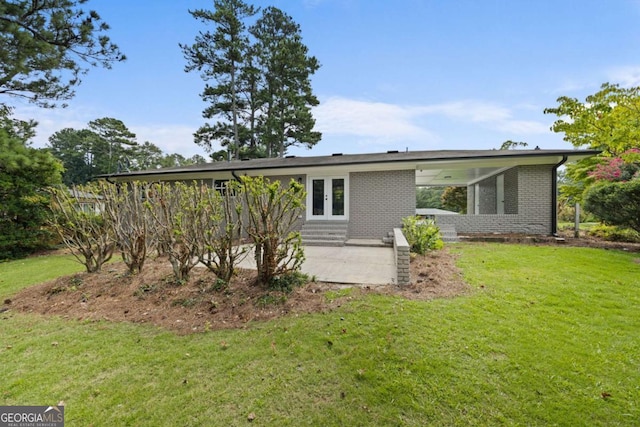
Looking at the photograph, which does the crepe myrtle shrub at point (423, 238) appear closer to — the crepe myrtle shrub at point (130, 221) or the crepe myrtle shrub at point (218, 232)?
the crepe myrtle shrub at point (218, 232)

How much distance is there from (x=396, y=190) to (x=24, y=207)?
51.4ft

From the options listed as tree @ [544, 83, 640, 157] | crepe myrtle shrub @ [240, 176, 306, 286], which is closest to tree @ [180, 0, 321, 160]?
tree @ [544, 83, 640, 157]

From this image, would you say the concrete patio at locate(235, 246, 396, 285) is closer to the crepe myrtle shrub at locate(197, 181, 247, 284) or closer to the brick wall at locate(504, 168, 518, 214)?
the crepe myrtle shrub at locate(197, 181, 247, 284)

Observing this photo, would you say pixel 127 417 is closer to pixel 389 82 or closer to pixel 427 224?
pixel 427 224

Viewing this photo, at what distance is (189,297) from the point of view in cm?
468

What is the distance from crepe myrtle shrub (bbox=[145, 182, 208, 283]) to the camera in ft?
16.4

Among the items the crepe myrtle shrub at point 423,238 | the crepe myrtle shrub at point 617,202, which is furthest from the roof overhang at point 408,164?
the crepe myrtle shrub at point 423,238

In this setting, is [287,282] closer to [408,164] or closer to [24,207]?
[408,164]

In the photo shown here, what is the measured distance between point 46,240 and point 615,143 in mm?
22616

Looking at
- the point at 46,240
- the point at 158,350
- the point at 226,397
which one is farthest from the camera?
the point at 46,240

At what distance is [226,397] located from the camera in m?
2.44

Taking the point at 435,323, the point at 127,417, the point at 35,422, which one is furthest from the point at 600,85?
the point at 35,422

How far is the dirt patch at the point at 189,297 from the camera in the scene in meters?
4.09

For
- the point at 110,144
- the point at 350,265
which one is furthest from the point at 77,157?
the point at 350,265
